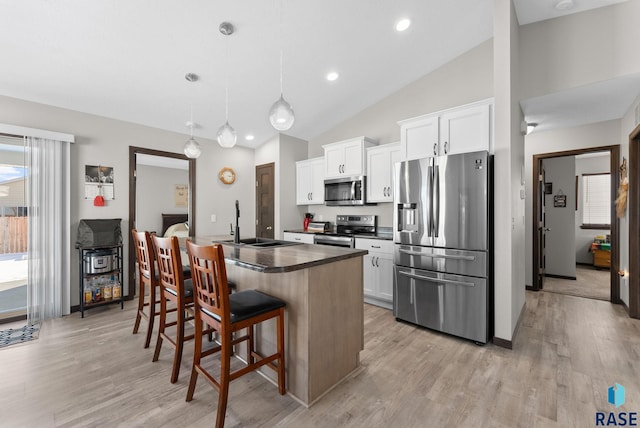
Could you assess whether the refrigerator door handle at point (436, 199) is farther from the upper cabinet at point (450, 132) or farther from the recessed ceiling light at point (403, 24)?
the recessed ceiling light at point (403, 24)

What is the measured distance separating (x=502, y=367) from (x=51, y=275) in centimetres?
485

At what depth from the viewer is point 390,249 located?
3643 mm

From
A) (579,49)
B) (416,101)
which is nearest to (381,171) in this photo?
(416,101)

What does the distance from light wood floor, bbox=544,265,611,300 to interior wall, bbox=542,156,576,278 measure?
256 mm

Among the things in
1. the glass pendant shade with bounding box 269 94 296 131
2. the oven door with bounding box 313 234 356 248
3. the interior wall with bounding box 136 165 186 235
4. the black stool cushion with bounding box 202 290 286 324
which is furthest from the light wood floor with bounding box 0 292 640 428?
the interior wall with bounding box 136 165 186 235

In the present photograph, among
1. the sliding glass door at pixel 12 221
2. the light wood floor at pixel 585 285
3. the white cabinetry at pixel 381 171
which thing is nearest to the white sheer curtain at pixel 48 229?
the sliding glass door at pixel 12 221

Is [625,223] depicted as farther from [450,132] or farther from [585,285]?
[450,132]

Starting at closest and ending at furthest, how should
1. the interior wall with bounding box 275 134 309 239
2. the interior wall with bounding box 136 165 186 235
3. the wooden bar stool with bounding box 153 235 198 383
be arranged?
the wooden bar stool with bounding box 153 235 198 383, the interior wall with bounding box 275 134 309 239, the interior wall with bounding box 136 165 186 235

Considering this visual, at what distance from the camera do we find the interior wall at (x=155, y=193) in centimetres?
555

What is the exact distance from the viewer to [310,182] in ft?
16.8

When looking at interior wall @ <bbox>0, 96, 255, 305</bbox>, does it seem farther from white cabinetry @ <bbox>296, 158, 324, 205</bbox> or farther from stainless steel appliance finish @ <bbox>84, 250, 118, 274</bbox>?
white cabinetry @ <bbox>296, 158, 324, 205</bbox>

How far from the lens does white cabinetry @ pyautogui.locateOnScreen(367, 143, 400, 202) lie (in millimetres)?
3986

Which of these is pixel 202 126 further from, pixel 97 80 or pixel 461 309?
pixel 461 309

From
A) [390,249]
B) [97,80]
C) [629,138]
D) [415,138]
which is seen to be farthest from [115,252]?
[629,138]
